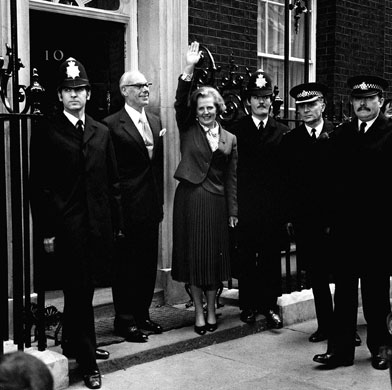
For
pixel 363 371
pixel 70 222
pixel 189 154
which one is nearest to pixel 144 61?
pixel 189 154

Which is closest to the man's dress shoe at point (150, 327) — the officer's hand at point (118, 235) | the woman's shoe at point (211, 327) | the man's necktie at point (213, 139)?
the woman's shoe at point (211, 327)

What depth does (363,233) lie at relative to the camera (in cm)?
543

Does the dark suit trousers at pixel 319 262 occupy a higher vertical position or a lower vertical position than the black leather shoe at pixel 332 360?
higher

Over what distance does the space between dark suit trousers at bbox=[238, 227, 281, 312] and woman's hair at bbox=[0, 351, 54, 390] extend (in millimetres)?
4319

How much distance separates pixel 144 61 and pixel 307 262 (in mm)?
2565

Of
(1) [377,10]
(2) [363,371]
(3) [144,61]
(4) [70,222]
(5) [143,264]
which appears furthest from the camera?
(1) [377,10]

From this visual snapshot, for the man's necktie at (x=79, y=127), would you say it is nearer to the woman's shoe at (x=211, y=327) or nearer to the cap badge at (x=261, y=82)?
the cap badge at (x=261, y=82)

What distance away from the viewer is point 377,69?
32.0 ft

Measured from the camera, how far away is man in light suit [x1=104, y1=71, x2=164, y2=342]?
567cm

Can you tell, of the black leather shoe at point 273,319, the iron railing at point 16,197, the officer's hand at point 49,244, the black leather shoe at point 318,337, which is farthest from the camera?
the black leather shoe at point 273,319

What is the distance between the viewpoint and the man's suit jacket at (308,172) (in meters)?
5.78

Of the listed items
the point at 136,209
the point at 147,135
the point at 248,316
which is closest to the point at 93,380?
the point at 136,209

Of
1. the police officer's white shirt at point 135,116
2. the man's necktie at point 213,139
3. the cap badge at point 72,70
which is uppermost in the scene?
the cap badge at point 72,70

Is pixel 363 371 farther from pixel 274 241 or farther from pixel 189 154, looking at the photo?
pixel 189 154
